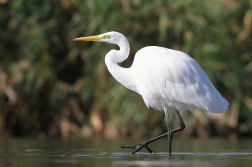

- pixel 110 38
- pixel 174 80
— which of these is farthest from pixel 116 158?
pixel 110 38

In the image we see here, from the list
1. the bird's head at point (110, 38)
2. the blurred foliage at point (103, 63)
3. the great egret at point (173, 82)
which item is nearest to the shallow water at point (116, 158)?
the great egret at point (173, 82)

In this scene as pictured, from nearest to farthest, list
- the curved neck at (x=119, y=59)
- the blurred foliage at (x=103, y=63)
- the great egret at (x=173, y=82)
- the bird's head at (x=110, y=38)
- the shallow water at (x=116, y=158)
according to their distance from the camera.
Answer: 1. the shallow water at (x=116, y=158)
2. the great egret at (x=173, y=82)
3. the curved neck at (x=119, y=59)
4. the bird's head at (x=110, y=38)
5. the blurred foliage at (x=103, y=63)

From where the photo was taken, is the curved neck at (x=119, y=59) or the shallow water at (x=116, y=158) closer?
the shallow water at (x=116, y=158)

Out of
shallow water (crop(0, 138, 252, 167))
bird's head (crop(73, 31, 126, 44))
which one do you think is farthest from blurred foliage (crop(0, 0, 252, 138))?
shallow water (crop(0, 138, 252, 167))

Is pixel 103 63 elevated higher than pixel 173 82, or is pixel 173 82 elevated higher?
pixel 103 63

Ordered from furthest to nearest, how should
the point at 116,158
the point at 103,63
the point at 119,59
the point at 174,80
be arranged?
the point at 103,63 → the point at 119,59 → the point at 174,80 → the point at 116,158

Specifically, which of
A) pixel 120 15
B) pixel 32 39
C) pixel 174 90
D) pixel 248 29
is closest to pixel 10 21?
pixel 32 39

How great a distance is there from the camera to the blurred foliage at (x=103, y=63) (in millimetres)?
13922

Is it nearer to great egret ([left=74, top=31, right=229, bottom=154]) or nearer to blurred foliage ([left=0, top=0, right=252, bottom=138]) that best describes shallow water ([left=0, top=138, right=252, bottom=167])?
great egret ([left=74, top=31, right=229, bottom=154])

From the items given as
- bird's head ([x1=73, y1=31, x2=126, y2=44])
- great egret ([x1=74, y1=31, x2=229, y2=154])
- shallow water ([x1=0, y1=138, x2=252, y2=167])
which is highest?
bird's head ([x1=73, y1=31, x2=126, y2=44])

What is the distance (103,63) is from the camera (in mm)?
14312

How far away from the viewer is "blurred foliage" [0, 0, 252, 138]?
1392 centimetres

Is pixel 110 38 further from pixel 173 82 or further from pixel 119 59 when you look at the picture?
pixel 173 82

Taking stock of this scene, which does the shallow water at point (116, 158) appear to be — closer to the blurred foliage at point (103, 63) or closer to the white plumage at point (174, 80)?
the white plumage at point (174, 80)
